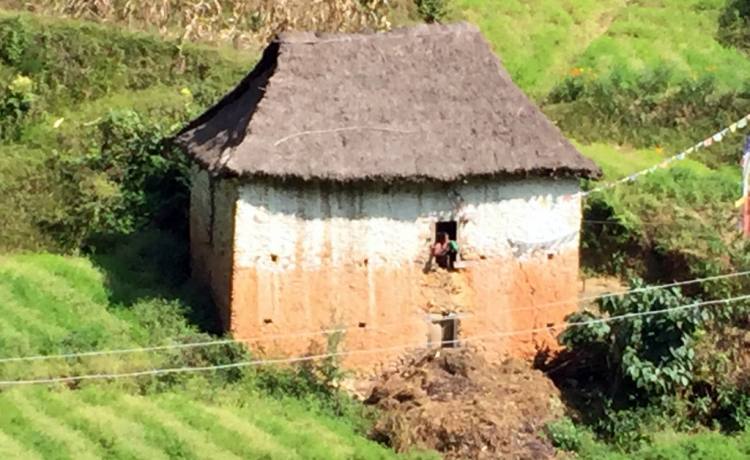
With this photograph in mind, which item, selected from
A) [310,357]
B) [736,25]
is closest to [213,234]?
[310,357]

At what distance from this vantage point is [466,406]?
17.3 m

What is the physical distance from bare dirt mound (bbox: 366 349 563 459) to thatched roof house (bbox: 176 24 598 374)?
1.83 feet

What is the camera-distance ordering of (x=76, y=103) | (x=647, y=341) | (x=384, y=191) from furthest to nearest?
(x=76, y=103), (x=647, y=341), (x=384, y=191)

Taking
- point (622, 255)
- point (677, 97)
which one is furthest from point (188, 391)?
point (677, 97)

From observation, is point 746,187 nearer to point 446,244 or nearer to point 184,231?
point 446,244

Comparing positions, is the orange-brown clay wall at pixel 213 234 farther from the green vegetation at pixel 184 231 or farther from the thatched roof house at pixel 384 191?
the green vegetation at pixel 184 231

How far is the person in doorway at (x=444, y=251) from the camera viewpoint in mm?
18438

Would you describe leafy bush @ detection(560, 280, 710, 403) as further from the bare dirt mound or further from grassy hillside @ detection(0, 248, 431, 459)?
grassy hillside @ detection(0, 248, 431, 459)

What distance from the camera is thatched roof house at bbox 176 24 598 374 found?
58.6 ft

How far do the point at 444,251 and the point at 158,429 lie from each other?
4498 mm

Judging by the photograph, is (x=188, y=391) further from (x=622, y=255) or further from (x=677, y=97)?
(x=677, y=97)

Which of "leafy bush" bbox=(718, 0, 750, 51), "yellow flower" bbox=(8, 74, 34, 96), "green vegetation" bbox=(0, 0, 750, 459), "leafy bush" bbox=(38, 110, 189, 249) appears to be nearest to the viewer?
"green vegetation" bbox=(0, 0, 750, 459)

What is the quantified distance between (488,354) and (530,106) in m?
3.19

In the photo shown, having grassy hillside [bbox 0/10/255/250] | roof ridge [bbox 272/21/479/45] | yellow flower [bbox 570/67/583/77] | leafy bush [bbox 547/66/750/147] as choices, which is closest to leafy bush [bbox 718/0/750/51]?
yellow flower [bbox 570/67/583/77]
